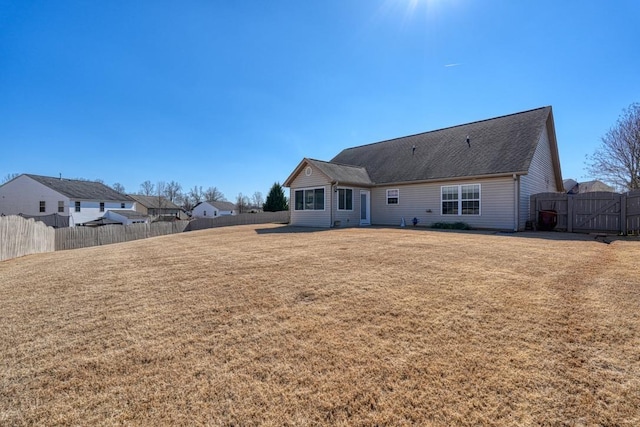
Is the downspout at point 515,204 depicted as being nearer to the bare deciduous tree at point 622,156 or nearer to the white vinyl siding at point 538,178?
the white vinyl siding at point 538,178

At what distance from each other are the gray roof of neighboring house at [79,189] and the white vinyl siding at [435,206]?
3739 centimetres

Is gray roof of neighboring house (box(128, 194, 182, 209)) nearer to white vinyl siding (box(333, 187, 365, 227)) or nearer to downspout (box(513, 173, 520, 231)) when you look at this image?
white vinyl siding (box(333, 187, 365, 227))

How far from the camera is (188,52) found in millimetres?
13477

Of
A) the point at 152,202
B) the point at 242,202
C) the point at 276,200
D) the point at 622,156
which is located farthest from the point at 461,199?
the point at 242,202

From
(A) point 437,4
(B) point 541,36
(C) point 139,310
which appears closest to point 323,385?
(C) point 139,310

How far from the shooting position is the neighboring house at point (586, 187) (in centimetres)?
3028

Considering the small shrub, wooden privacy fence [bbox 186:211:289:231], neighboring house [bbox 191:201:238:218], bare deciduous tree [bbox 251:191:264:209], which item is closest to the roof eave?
the small shrub

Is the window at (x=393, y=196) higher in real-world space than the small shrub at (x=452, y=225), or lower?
higher

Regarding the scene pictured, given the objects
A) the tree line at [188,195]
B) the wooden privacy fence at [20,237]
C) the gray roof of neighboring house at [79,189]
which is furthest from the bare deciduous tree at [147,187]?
the wooden privacy fence at [20,237]

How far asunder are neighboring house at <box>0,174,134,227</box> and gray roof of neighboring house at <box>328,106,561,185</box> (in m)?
35.1

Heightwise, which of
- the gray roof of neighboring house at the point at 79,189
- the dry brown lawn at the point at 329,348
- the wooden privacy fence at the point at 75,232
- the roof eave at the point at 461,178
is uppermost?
the gray roof of neighboring house at the point at 79,189

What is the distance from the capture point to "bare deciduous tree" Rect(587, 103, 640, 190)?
1894 centimetres

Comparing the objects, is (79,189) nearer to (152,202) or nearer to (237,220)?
(152,202)

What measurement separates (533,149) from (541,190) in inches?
137
